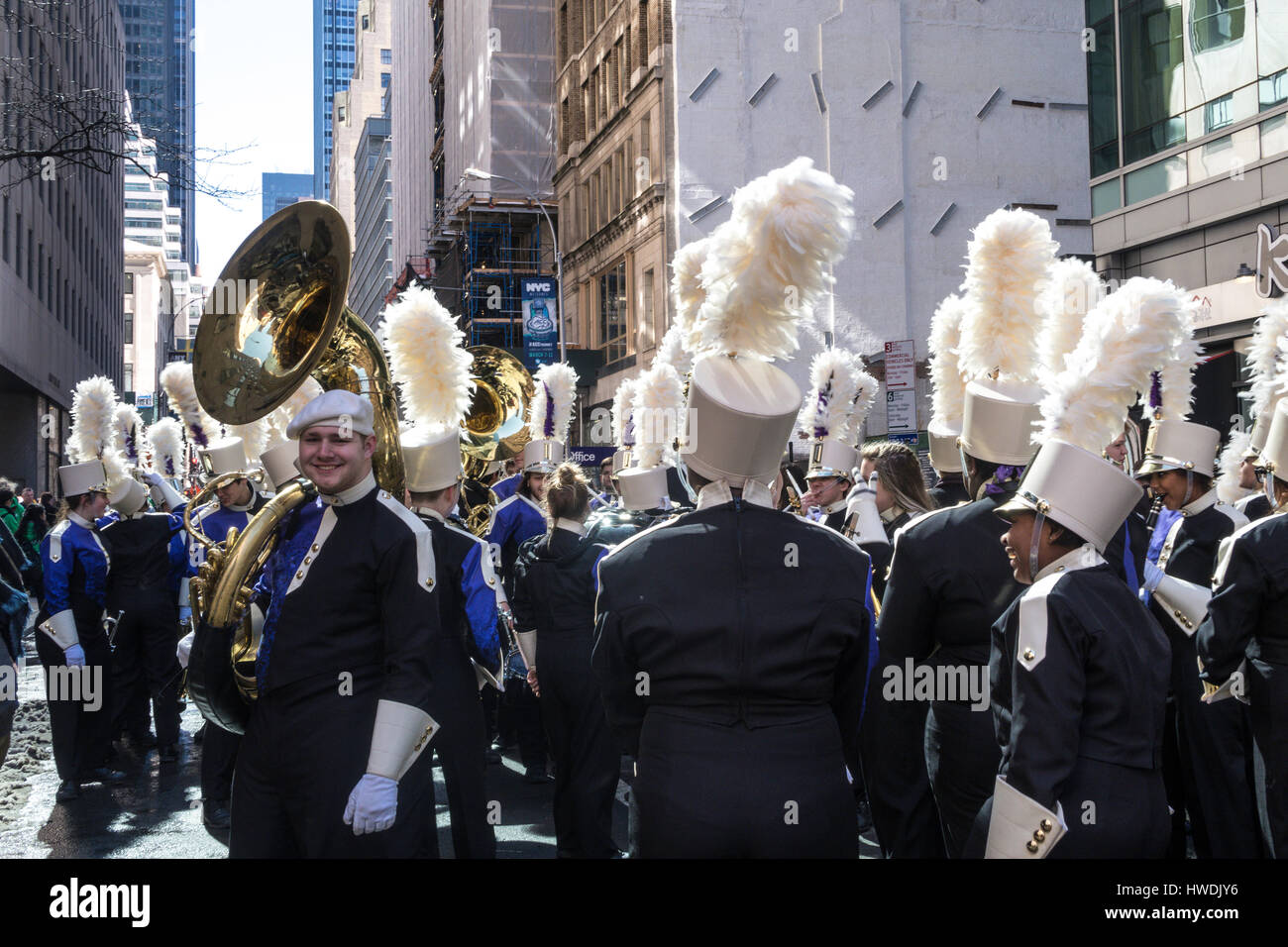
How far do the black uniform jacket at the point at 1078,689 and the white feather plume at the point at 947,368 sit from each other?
3.05m

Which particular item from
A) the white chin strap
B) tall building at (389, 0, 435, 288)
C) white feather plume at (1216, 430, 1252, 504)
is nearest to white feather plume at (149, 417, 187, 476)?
white feather plume at (1216, 430, 1252, 504)

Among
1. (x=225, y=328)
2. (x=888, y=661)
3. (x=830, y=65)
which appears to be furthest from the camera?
(x=830, y=65)

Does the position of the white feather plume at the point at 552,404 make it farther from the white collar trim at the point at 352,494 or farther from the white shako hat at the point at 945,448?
the white collar trim at the point at 352,494

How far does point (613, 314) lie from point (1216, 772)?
111 ft

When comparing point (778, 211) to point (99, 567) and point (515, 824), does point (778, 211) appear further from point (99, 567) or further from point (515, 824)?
point (99, 567)

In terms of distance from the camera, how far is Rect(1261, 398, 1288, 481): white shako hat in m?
4.94

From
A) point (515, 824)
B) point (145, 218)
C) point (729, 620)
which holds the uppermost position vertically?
point (145, 218)

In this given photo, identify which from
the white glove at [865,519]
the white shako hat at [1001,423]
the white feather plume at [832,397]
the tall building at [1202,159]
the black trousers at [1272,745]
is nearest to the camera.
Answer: the black trousers at [1272,745]

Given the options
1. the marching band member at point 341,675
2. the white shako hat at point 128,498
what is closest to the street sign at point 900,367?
the white shako hat at point 128,498

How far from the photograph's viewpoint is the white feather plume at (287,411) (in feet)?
18.4

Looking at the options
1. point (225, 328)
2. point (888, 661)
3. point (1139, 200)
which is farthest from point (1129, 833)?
point (1139, 200)

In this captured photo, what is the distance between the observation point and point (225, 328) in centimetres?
499

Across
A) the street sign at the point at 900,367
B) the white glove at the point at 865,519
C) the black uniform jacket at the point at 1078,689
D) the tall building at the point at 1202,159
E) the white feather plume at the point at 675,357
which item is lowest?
the black uniform jacket at the point at 1078,689
